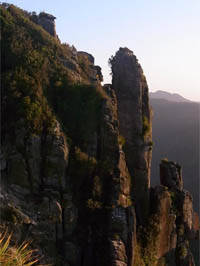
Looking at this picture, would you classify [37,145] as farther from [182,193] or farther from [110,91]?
[182,193]

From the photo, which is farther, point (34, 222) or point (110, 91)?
point (110, 91)

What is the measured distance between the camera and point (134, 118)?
28.4 meters

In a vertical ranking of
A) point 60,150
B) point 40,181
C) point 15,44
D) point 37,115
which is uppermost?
point 15,44

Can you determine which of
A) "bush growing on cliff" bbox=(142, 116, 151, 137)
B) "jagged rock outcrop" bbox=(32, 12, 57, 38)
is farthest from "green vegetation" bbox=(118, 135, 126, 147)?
"jagged rock outcrop" bbox=(32, 12, 57, 38)

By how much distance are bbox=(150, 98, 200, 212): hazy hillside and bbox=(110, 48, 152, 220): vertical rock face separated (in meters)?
76.3

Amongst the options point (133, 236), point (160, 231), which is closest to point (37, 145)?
point (133, 236)

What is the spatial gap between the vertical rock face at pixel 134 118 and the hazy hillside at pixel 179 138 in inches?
3003

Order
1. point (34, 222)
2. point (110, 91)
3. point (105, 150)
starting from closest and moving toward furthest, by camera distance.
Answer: point (34, 222) → point (105, 150) → point (110, 91)

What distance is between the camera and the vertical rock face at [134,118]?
90.4 feet

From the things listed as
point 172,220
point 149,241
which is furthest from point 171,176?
point 149,241

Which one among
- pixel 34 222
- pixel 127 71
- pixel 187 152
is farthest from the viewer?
pixel 187 152

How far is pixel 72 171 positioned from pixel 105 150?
146 inches

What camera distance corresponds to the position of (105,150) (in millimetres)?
23594

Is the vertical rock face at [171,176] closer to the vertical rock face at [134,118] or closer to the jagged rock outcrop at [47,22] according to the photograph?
the vertical rock face at [134,118]
